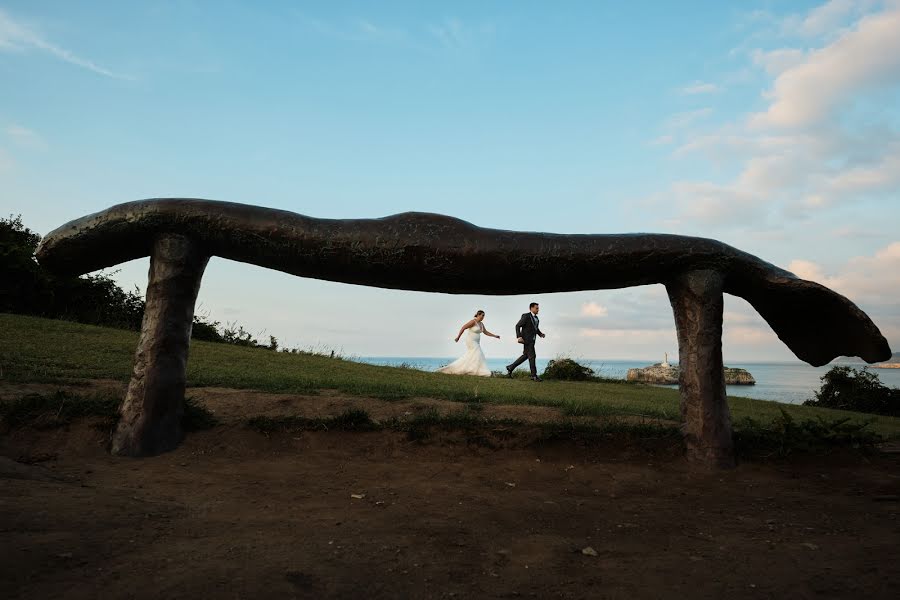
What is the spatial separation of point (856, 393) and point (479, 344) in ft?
32.9

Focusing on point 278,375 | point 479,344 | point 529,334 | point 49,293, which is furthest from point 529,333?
point 49,293

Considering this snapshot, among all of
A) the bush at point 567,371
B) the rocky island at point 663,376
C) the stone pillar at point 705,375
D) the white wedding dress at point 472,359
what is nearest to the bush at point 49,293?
the white wedding dress at point 472,359

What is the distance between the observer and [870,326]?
4.91m

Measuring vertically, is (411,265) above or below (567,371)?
above

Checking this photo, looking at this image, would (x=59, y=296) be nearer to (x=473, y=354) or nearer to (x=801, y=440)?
(x=473, y=354)

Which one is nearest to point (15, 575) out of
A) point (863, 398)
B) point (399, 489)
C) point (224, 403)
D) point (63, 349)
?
point (399, 489)

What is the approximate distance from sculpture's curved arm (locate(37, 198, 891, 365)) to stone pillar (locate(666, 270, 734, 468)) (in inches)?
8.2

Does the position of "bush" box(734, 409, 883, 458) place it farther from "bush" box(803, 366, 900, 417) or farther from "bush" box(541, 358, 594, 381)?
"bush" box(541, 358, 594, 381)

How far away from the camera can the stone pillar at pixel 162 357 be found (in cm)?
469

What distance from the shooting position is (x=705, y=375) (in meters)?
4.88

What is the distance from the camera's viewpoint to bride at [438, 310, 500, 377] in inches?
642

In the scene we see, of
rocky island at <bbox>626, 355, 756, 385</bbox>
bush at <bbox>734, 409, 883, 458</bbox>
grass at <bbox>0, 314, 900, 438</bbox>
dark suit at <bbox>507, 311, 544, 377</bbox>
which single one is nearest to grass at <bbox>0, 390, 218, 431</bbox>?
grass at <bbox>0, 314, 900, 438</bbox>

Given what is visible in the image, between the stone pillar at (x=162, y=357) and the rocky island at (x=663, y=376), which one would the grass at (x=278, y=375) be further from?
the rocky island at (x=663, y=376)

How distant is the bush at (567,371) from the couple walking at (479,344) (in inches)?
76.1
